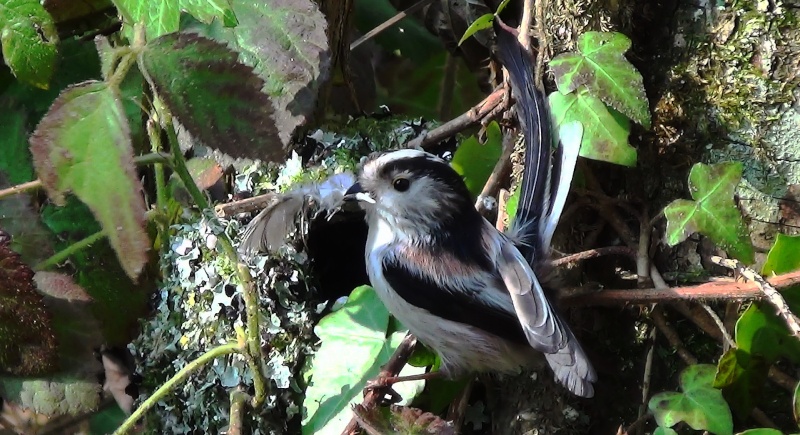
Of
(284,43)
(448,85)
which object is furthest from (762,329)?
(448,85)

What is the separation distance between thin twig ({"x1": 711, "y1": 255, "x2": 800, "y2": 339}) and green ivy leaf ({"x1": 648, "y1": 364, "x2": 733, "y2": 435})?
0.11 metres

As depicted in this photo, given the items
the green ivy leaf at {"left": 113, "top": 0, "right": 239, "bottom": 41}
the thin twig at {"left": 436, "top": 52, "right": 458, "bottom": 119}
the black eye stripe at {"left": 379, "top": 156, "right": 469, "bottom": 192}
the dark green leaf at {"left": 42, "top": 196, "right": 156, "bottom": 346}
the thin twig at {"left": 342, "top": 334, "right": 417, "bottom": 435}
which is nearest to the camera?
the green ivy leaf at {"left": 113, "top": 0, "right": 239, "bottom": 41}

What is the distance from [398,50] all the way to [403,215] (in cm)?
75

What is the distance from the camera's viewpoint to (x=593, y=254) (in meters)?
1.03

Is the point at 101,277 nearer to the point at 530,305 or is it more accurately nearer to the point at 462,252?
the point at 462,252

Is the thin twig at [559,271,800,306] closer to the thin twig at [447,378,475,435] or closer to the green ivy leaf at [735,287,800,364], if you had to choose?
the green ivy leaf at [735,287,800,364]

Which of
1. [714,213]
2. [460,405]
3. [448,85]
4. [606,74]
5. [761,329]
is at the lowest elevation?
[460,405]

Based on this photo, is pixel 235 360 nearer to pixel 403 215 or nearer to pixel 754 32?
pixel 403 215

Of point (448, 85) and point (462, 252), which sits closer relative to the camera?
point (462, 252)

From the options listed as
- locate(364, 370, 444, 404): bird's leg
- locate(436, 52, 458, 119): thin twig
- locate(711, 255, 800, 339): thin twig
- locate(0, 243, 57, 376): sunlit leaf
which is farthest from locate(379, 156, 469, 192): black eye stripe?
locate(436, 52, 458, 119): thin twig

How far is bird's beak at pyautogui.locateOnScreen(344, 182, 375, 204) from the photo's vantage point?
Result: 1.08 meters

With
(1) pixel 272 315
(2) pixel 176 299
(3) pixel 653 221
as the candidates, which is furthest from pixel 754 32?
(2) pixel 176 299

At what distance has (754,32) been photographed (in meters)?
1.01

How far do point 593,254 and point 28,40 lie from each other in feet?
2.35
